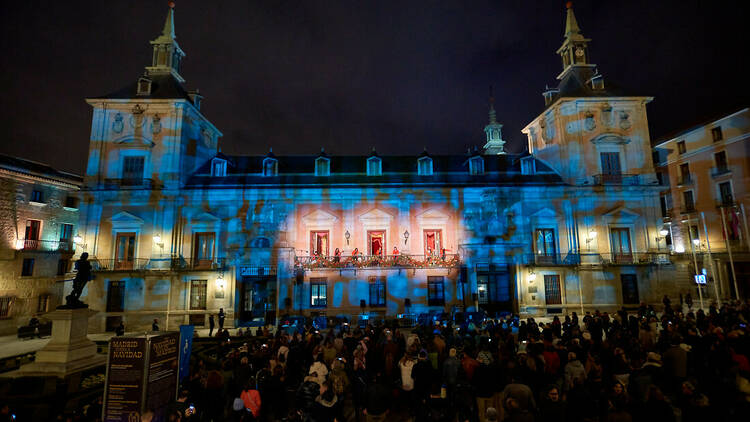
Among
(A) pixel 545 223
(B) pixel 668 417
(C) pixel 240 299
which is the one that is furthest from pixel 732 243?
(C) pixel 240 299

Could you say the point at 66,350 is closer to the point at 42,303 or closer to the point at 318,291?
the point at 318,291

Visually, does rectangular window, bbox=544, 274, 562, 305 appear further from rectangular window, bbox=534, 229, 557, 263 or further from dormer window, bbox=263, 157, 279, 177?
dormer window, bbox=263, 157, 279, 177

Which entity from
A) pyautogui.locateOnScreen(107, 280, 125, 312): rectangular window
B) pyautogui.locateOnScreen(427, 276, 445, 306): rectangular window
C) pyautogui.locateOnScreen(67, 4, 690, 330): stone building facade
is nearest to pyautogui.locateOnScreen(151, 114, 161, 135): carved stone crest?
pyautogui.locateOnScreen(67, 4, 690, 330): stone building facade

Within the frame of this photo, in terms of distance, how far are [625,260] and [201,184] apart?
33.6 meters

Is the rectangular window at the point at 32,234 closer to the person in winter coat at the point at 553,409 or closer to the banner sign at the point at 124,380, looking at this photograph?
the banner sign at the point at 124,380

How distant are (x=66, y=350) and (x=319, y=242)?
17035 millimetres

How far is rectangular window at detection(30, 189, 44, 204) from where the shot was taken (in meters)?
31.0

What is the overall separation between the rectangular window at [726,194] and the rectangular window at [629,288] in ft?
39.2

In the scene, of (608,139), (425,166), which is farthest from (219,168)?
(608,139)

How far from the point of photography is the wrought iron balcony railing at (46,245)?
30.0 meters

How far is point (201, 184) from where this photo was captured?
30.1 meters

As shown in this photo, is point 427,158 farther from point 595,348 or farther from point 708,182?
point 708,182

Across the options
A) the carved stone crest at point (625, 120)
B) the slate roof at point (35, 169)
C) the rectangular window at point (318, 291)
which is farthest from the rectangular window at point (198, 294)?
the carved stone crest at point (625, 120)

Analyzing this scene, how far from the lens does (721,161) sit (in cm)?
3253
